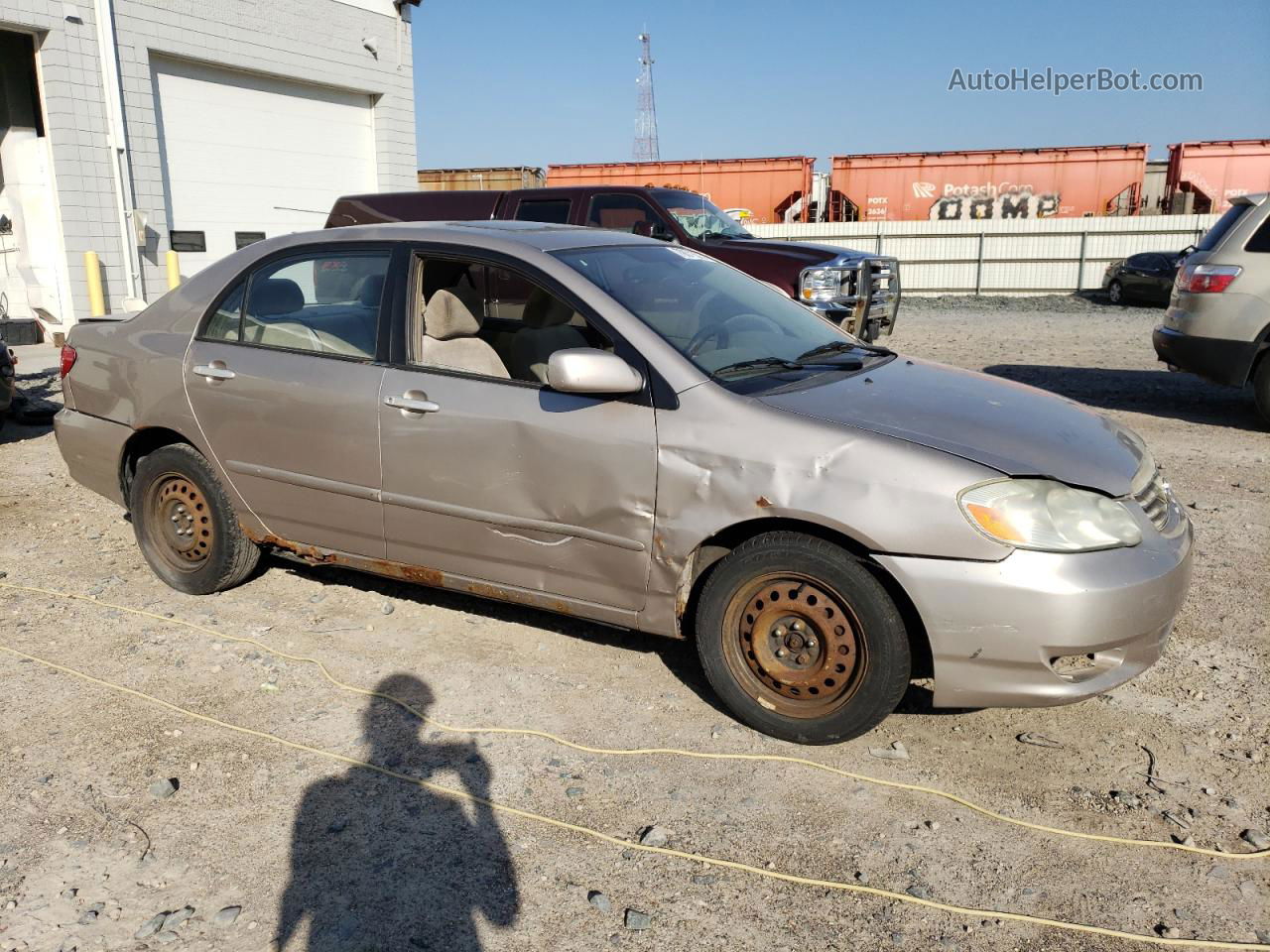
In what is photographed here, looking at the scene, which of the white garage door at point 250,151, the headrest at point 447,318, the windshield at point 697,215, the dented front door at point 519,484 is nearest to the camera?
the dented front door at point 519,484

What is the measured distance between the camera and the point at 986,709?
148 inches

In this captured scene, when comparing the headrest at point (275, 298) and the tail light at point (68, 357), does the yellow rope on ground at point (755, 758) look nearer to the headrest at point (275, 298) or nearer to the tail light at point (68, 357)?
the headrest at point (275, 298)

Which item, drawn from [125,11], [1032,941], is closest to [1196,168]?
[125,11]

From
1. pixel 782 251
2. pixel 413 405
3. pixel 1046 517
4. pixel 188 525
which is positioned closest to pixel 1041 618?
pixel 1046 517

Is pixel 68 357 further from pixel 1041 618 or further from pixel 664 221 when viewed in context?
pixel 664 221

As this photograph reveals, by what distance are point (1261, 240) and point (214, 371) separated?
7912 mm

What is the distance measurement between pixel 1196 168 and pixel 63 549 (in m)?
29.7

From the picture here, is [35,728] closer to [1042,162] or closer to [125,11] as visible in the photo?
[125,11]

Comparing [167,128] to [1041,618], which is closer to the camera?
[1041,618]

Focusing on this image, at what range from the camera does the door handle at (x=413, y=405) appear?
395 cm

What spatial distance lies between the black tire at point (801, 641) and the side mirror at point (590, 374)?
27.3 inches

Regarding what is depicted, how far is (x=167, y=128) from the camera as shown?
46.0ft

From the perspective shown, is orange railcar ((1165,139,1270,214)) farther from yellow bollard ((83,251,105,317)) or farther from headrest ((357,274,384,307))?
headrest ((357,274,384,307))

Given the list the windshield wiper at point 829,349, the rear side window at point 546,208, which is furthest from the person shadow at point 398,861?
the rear side window at point 546,208
